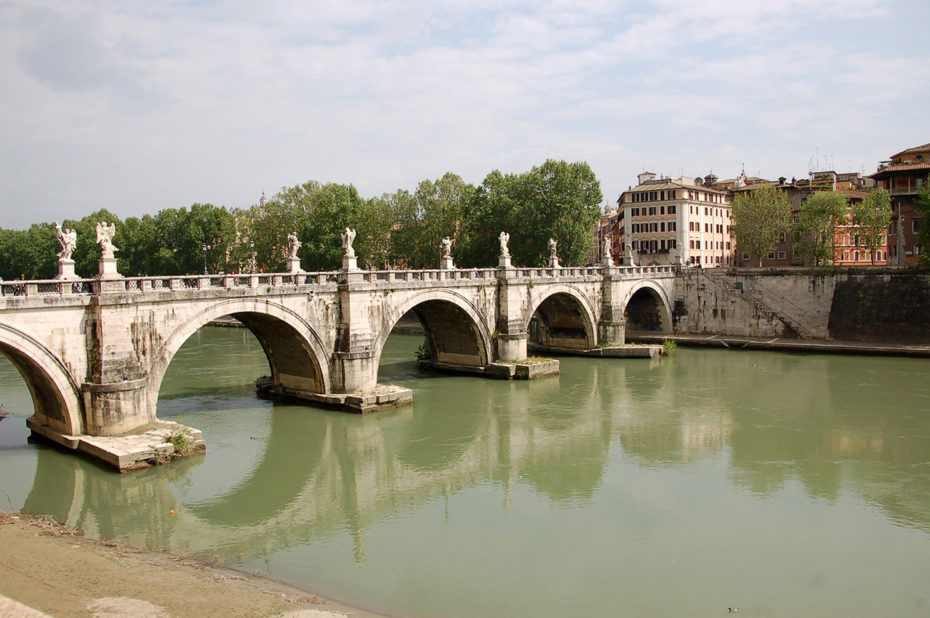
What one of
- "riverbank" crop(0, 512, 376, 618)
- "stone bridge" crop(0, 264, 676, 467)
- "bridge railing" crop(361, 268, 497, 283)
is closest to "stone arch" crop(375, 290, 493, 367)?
"stone bridge" crop(0, 264, 676, 467)

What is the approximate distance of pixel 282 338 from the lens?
25312 millimetres

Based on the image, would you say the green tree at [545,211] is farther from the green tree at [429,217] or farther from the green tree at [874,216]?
the green tree at [874,216]

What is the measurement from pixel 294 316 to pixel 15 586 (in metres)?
13.6

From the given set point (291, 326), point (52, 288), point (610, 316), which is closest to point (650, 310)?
point (610, 316)

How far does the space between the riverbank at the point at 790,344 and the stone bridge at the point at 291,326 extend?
371cm

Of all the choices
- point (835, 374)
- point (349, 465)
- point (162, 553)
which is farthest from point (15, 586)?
point (835, 374)

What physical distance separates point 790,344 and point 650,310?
29.4ft

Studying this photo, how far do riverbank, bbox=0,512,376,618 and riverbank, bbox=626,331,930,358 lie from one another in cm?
3206

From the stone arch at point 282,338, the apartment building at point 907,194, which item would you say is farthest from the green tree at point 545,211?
the stone arch at point 282,338

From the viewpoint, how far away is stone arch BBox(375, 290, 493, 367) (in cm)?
3044

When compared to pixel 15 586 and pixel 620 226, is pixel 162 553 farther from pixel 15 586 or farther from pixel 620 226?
pixel 620 226

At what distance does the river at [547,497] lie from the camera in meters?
12.4

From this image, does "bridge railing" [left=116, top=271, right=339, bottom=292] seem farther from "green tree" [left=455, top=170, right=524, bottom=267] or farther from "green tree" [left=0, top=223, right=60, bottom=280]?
"green tree" [left=0, top=223, right=60, bottom=280]

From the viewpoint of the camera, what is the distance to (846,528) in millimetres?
14711
